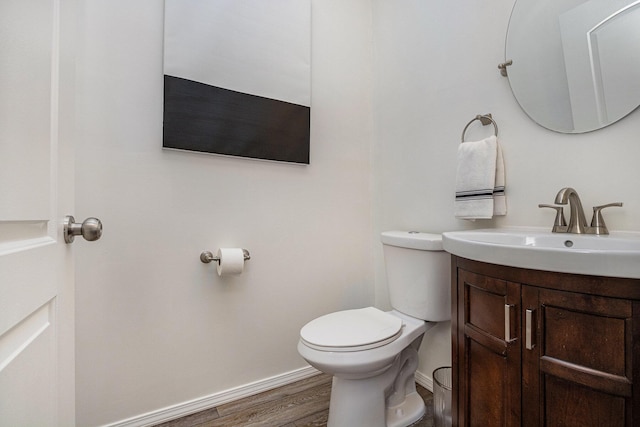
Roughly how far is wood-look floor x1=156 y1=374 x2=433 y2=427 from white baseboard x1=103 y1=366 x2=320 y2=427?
0.8 inches

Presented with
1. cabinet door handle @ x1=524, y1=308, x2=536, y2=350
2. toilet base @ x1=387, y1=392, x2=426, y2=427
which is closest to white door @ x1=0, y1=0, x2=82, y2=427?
cabinet door handle @ x1=524, y1=308, x2=536, y2=350

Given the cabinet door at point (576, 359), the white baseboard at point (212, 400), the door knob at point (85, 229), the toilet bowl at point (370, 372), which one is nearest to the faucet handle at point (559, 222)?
the cabinet door at point (576, 359)

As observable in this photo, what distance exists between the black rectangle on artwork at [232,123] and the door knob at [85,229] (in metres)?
0.82

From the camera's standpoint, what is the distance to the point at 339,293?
1854mm

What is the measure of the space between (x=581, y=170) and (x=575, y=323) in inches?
27.1

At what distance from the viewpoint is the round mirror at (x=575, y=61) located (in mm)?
1003

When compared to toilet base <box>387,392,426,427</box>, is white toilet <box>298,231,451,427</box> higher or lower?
higher

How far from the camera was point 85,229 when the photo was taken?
614 millimetres

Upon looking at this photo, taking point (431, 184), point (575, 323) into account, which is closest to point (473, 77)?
point (431, 184)

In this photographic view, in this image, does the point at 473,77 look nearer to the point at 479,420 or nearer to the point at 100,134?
the point at 479,420

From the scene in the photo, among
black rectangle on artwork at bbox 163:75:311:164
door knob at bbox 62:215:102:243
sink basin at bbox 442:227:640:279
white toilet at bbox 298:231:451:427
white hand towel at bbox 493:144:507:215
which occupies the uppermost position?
black rectangle on artwork at bbox 163:75:311:164

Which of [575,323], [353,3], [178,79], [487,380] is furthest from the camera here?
[353,3]

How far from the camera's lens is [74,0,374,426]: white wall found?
1.25m

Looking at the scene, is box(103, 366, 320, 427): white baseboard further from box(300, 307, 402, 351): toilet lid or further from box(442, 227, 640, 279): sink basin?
box(442, 227, 640, 279): sink basin
